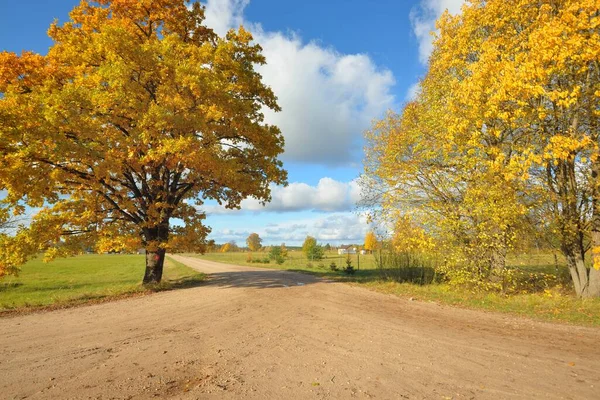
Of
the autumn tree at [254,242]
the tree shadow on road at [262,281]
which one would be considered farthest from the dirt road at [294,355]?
the autumn tree at [254,242]

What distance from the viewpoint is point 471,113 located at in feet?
37.3

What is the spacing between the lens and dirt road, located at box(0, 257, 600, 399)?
455 centimetres

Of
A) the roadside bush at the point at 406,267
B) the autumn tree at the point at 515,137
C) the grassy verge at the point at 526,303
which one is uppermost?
the autumn tree at the point at 515,137

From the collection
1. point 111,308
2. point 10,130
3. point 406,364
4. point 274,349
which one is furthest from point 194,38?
point 406,364

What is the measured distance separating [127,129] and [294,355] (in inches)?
440

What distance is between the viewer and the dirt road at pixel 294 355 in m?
4.55

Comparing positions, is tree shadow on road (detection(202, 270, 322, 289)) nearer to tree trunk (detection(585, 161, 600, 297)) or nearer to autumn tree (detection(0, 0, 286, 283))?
autumn tree (detection(0, 0, 286, 283))

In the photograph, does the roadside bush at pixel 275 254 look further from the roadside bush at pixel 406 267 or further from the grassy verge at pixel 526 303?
the grassy verge at pixel 526 303

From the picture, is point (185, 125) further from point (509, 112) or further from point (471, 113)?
point (509, 112)

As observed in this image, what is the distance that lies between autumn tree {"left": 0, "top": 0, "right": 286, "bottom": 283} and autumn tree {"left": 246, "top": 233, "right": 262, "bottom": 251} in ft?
391

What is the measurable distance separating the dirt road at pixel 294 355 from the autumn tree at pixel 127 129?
13.6 feet

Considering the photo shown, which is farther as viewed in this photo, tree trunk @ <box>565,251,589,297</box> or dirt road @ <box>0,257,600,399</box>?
tree trunk @ <box>565,251,589,297</box>

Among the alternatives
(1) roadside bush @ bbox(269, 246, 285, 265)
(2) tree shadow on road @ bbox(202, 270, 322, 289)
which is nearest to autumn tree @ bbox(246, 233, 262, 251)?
(1) roadside bush @ bbox(269, 246, 285, 265)

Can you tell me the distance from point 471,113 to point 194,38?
12.2 m
